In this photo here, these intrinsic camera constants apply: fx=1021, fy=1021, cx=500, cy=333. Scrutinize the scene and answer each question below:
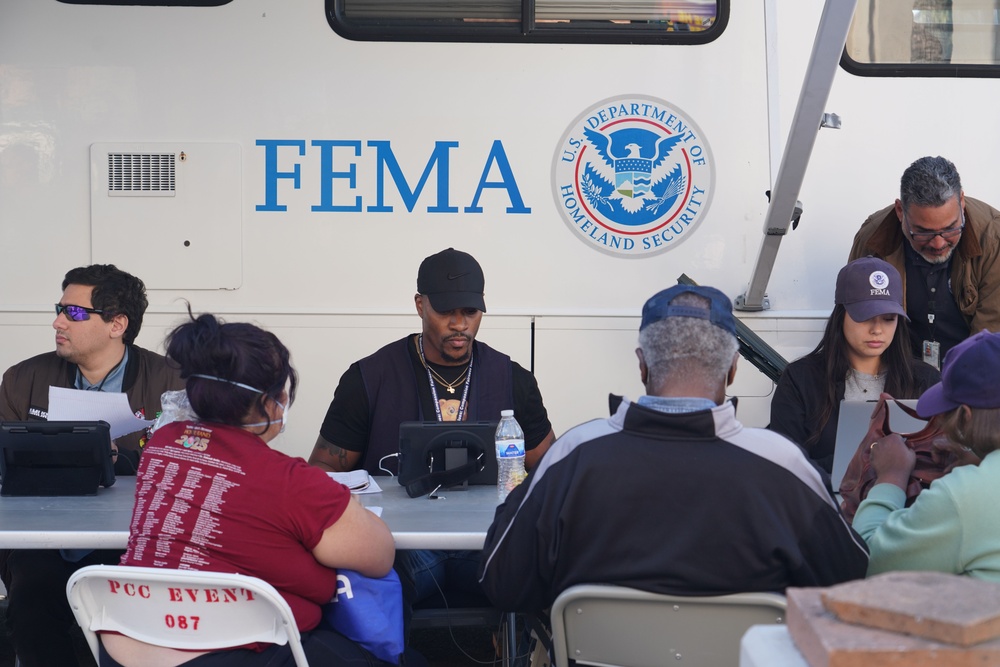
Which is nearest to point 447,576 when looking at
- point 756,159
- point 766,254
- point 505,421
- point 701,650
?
point 505,421

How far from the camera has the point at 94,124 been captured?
404cm

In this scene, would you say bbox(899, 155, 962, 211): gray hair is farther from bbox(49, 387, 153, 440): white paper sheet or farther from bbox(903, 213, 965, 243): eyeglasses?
bbox(49, 387, 153, 440): white paper sheet

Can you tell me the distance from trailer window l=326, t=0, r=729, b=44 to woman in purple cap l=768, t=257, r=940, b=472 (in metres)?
1.19

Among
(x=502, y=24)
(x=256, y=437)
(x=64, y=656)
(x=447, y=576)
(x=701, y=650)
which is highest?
(x=502, y=24)

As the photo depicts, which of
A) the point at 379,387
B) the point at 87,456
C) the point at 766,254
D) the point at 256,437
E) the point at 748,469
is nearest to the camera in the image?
the point at 748,469

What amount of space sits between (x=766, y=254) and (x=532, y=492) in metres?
2.09

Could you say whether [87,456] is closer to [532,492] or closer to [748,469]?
[532,492]

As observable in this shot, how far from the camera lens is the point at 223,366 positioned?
2273 mm

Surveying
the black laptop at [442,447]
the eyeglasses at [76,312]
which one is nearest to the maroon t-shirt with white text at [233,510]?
the black laptop at [442,447]

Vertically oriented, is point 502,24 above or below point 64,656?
above

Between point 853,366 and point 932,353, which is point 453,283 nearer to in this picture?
point 853,366

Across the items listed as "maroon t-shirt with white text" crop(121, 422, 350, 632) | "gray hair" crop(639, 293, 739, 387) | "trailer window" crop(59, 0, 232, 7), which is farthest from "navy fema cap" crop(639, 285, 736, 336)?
"trailer window" crop(59, 0, 232, 7)

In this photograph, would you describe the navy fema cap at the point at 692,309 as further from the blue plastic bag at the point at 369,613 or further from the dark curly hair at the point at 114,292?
the dark curly hair at the point at 114,292

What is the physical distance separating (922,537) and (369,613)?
121 centimetres
